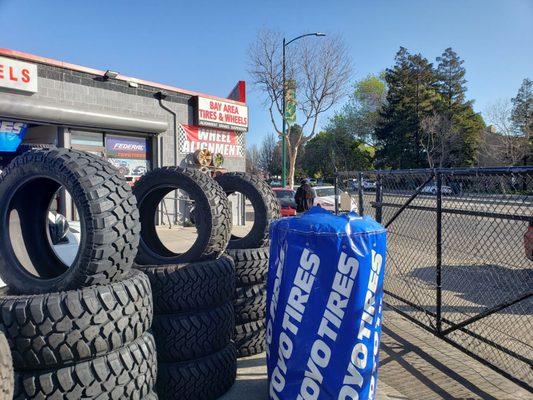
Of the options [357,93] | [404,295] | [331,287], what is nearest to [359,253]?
[331,287]

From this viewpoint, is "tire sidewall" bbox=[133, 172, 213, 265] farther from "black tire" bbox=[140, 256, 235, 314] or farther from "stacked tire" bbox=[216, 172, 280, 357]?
"stacked tire" bbox=[216, 172, 280, 357]

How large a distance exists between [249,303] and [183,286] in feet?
3.61

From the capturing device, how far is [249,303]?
405 centimetres

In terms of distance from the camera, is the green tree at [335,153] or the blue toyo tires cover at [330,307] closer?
the blue toyo tires cover at [330,307]

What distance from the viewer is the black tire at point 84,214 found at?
234 cm

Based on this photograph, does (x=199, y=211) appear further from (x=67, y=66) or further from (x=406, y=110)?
(x=406, y=110)

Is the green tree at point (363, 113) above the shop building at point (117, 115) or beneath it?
above

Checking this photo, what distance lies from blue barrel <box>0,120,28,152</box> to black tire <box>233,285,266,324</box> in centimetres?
943

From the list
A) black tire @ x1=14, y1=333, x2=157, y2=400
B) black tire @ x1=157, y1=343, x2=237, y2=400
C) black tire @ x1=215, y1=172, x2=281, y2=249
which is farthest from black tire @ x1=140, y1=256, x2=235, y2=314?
A: black tire @ x1=215, y1=172, x2=281, y2=249

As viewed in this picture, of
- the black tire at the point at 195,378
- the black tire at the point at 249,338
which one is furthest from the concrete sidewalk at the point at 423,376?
the black tire at the point at 195,378

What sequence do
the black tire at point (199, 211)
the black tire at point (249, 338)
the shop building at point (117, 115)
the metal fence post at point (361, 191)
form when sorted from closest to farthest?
the black tire at point (199, 211) < the black tire at point (249, 338) < the metal fence post at point (361, 191) < the shop building at point (117, 115)

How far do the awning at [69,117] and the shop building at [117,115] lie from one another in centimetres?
2

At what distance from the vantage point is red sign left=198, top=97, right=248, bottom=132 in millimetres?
15242

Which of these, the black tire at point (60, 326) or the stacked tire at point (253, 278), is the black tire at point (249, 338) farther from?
the black tire at point (60, 326)
